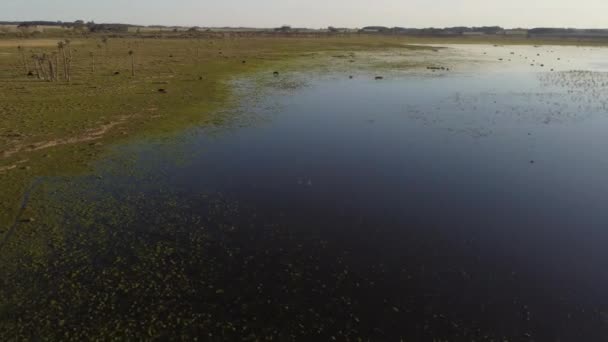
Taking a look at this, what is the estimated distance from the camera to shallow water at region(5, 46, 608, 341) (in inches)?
418

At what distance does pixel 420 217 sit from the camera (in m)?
16.0

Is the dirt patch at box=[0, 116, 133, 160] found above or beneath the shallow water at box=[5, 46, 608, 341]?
above

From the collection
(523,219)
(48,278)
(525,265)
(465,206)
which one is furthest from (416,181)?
(48,278)


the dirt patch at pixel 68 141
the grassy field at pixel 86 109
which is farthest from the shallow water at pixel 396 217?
the dirt patch at pixel 68 141

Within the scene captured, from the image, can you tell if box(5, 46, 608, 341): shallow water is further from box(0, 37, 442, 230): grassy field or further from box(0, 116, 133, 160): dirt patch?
box(0, 116, 133, 160): dirt patch

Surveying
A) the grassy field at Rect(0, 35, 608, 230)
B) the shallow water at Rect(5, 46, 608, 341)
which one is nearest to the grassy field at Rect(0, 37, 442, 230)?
the grassy field at Rect(0, 35, 608, 230)

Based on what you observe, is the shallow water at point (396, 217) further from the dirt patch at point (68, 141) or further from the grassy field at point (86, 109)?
the dirt patch at point (68, 141)

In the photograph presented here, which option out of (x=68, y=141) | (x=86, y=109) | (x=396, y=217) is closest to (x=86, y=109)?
(x=86, y=109)

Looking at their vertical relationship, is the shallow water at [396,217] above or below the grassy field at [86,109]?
below

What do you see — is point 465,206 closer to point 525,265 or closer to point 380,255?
point 525,265

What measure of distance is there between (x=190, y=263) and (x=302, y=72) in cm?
4963

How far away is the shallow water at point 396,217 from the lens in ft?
34.9

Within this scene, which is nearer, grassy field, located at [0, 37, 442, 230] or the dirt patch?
grassy field, located at [0, 37, 442, 230]

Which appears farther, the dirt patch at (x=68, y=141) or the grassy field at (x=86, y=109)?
the dirt patch at (x=68, y=141)
